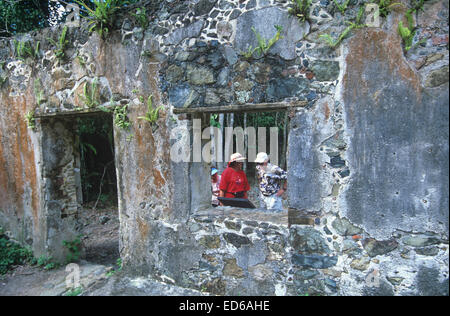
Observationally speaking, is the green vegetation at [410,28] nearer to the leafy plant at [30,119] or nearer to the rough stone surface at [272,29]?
the rough stone surface at [272,29]

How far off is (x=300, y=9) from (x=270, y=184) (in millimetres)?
2880

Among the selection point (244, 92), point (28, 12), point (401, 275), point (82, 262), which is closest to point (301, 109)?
point (244, 92)

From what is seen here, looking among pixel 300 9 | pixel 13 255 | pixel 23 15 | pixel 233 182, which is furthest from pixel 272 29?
pixel 23 15

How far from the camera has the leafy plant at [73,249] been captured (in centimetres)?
426

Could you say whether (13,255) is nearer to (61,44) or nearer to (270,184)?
(61,44)

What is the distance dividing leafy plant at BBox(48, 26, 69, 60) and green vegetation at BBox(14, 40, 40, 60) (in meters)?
0.40

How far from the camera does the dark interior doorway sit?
722 cm

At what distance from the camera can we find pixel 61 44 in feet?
12.3

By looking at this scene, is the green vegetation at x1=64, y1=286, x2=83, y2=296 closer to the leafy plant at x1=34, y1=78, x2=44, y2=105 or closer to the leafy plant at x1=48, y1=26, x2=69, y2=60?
the leafy plant at x1=34, y1=78, x2=44, y2=105

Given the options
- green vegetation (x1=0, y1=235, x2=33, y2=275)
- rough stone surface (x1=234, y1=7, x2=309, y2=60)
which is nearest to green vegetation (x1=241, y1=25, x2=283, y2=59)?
rough stone surface (x1=234, y1=7, x2=309, y2=60)

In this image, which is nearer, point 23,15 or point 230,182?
point 230,182

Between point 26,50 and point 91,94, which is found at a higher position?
point 26,50

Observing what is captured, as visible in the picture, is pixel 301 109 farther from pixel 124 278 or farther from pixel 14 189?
pixel 14 189

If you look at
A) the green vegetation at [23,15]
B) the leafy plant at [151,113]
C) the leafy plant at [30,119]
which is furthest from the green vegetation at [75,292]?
the green vegetation at [23,15]
